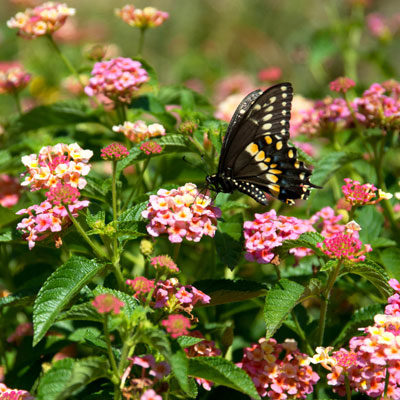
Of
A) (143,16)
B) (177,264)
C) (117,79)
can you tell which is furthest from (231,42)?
(177,264)

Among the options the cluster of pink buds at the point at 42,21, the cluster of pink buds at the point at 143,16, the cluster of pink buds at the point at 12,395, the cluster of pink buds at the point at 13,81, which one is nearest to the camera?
the cluster of pink buds at the point at 12,395

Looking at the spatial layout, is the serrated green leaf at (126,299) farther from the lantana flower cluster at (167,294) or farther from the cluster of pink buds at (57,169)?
the cluster of pink buds at (57,169)

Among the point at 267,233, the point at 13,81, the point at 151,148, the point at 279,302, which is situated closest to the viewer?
the point at 279,302

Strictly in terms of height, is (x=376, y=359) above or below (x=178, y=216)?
below

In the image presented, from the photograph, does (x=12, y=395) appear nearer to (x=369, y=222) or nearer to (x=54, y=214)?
(x=54, y=214)

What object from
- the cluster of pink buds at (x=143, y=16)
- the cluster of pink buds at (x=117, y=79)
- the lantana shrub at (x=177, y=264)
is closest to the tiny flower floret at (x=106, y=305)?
the lantana shrub at (x=177, y=264)

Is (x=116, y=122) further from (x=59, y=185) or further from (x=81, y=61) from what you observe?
(x=81, y=61)

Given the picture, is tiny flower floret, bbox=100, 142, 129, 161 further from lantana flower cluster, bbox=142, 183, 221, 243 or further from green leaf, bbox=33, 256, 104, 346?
green leaf, bbox=33, 256, 104, 346
